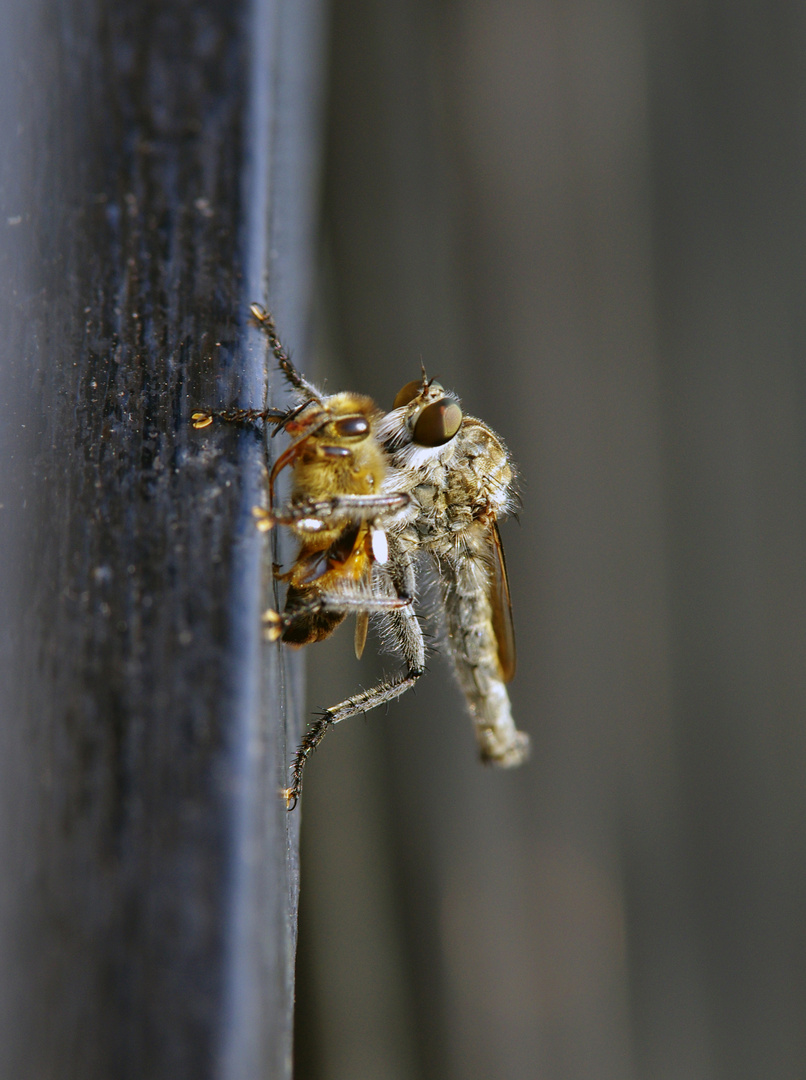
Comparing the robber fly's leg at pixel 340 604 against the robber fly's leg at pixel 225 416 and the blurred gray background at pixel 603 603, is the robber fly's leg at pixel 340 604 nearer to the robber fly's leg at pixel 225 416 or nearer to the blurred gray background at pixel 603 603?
the robber fly's leg at pixel 225 416

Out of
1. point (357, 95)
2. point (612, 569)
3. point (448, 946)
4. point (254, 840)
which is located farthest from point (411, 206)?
point (254, 840)

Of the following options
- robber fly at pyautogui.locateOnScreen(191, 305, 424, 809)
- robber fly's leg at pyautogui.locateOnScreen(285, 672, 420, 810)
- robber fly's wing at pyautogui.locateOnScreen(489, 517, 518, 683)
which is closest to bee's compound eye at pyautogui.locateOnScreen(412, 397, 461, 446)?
robber fly at pyautogui.locateOnScreen(191, 305, 424, 809)

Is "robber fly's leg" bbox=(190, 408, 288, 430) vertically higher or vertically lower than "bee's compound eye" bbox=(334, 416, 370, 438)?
lower

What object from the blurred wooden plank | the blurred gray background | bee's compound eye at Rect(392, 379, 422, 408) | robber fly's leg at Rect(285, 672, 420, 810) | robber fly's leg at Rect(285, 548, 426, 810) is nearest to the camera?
the blurred wooden plank

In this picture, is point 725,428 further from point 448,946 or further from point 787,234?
point 448,946

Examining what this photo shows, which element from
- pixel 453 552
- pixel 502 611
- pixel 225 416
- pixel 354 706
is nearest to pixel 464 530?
pixel 453 552

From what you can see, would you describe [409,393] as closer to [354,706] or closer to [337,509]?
[337,509]

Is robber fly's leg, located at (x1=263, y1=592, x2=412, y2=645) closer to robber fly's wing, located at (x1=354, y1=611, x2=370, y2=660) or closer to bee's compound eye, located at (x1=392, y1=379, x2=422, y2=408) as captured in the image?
robber fly's wing, located at (x1=354, y1=611, x2=370, y2=660)
